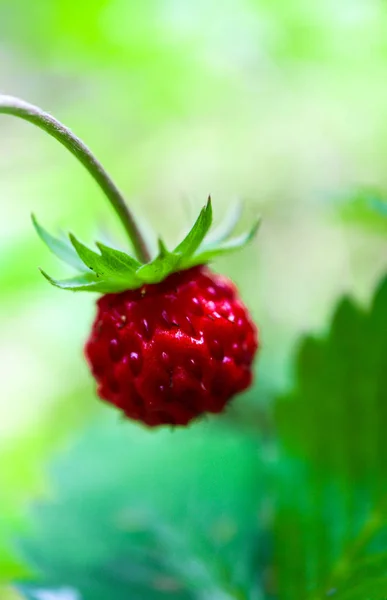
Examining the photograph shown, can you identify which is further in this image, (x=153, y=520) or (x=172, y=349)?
(x=153, y=520)

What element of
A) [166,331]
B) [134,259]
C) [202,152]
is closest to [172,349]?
[166,331]

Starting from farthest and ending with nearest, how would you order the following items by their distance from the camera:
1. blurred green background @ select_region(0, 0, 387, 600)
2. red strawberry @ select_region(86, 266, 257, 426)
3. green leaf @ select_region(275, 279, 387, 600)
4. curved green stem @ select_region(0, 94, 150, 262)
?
blurred green background @ select_region(0, 0, 387, 600) → green leaf @ select_region(275, 279, 387, 600) → red strawberry @ select_region(86, 266, 257, 426) → curved green stem @ select_region(0, 94, 150, 262)

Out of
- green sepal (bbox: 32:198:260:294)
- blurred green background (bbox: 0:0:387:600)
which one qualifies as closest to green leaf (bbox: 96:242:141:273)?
green sepal (bbox: 32:198:260:294)

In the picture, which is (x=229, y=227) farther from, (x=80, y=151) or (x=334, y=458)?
(x=334, y=458)

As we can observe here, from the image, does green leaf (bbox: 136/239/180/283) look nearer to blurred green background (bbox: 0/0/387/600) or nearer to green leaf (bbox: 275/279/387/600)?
green leaf (bbox: 275/279/387/600)

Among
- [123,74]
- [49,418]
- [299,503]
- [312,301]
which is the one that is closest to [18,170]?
[123,74]

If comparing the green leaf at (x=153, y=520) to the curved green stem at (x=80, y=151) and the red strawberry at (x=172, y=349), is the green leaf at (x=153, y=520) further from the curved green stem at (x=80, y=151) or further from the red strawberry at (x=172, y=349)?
the curved green stem at (x=80, y=151)
